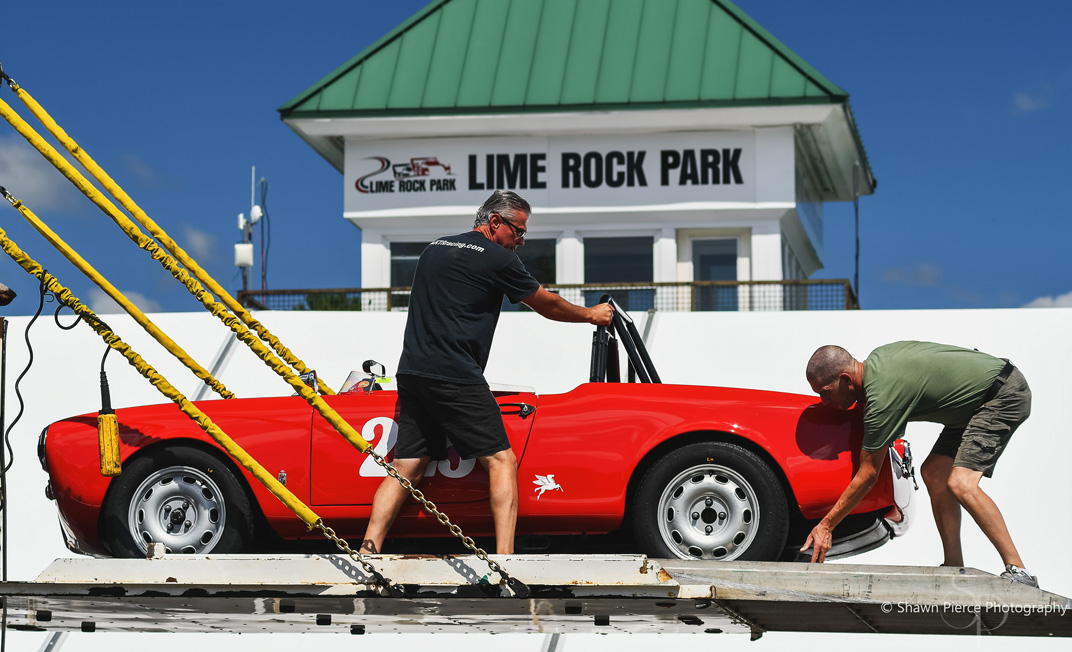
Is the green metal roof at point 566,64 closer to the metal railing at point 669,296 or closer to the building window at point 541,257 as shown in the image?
the building window at point 541,257

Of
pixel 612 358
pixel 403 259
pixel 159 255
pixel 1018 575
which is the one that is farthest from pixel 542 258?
pixel 1018 575

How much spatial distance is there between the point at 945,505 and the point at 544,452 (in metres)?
1.91

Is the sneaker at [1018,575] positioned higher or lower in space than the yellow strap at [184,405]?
A: lower

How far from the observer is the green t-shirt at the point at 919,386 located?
450cm

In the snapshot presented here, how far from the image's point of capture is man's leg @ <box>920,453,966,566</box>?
5090mm

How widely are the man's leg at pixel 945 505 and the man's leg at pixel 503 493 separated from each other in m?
1.95

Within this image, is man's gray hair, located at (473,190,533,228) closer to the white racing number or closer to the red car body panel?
the red car body panel

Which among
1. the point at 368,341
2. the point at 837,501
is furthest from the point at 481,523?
the point at 368,341

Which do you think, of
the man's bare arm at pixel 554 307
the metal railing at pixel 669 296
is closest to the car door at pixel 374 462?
the man's bare arm at pixel 554 307

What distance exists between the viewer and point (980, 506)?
473cm

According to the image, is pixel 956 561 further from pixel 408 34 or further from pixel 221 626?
pixel 408 34

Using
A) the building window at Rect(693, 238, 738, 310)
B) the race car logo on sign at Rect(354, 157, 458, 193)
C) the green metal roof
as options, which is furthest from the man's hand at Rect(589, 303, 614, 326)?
the race car logo on sign at Rect(354, 157, 458, 193)

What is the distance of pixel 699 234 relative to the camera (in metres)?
16.5

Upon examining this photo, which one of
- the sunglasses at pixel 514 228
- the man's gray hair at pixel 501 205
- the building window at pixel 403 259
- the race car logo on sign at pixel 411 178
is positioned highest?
the race car logo on sign at pixel 411 178
